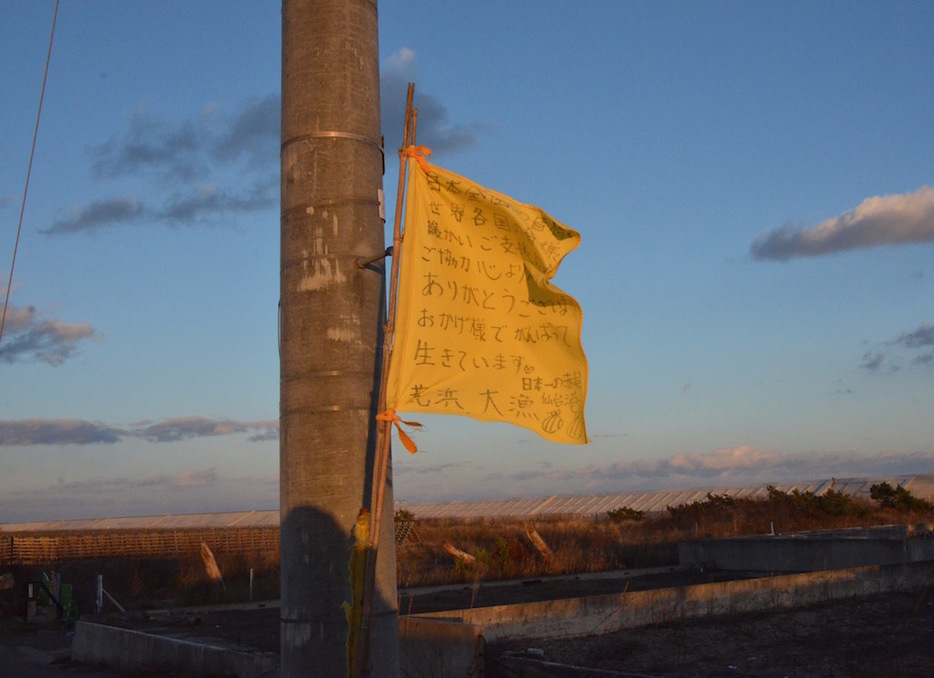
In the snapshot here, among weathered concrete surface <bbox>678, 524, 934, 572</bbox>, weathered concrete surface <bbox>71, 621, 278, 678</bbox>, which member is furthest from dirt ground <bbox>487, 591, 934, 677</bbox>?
weathered concrete surface <bbox>678, 524, 934, 572</bbox>

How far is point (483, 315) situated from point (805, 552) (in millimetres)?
17801

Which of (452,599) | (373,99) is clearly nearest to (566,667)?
(373,99)

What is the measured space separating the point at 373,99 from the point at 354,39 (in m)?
0.32

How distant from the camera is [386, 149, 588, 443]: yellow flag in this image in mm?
4703

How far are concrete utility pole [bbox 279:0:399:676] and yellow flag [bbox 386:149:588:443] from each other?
0.33 m

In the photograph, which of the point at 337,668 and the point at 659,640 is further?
the point at 659,640

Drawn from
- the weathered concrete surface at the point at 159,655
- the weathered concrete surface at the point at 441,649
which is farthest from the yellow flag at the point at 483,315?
the weathered concrete surface at the point at 159,655

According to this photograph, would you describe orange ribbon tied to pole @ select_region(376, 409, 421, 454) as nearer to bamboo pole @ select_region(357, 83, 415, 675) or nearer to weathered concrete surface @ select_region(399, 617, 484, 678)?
bamboo pole @ select_region(357, 83, 415, 675)

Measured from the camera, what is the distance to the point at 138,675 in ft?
37.8

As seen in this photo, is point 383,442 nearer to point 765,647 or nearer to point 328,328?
point 328,328

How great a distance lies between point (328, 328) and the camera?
15.9ft

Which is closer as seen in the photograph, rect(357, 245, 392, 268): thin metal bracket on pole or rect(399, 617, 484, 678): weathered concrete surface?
rect(357, 245, 392, 268): thin metal bracket on pole

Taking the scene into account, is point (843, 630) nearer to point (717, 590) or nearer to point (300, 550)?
point (717, 590)

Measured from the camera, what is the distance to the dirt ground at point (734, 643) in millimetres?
9133
